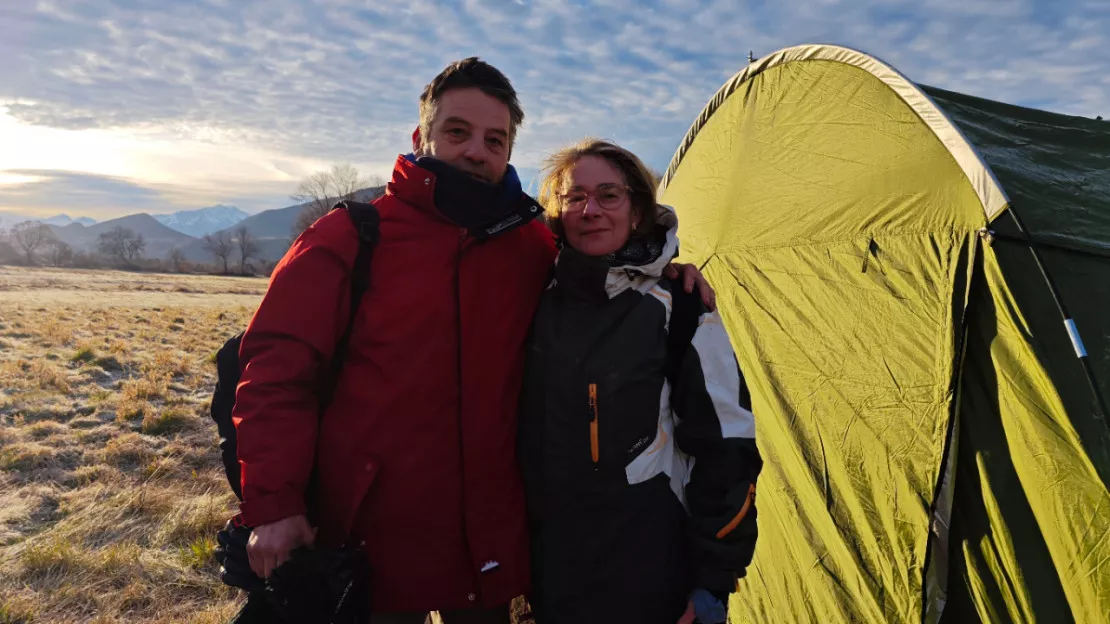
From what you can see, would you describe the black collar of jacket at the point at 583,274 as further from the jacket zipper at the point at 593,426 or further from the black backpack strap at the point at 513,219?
the jacket zipper at the point at 593,426

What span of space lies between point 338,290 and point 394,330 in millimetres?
192

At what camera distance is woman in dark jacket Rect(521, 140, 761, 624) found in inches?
68.9

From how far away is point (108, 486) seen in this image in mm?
5121

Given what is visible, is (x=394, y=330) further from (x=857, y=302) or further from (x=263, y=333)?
(x=857, y=302)

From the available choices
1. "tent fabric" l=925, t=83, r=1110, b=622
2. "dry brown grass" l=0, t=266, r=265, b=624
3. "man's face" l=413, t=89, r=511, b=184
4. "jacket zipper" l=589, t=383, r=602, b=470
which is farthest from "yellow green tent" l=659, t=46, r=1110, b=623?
"dry brown grass" l=0, t=266, r=265, b=624

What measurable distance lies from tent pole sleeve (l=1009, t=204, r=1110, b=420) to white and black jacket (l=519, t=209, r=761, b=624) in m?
1.21

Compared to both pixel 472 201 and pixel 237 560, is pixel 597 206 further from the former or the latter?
pixel 237 560

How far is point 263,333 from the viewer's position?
1638 millimetres

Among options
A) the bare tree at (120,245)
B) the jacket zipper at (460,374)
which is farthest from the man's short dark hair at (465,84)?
the bare tree at (120,245)

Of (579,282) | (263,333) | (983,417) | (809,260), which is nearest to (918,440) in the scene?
(983,417)

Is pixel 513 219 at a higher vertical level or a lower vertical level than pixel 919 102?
lower

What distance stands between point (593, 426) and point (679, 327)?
1.32 ft

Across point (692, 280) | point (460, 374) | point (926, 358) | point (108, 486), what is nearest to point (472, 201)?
point (460, 374)

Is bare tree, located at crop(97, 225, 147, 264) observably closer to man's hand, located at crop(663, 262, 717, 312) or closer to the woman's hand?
man's hand, located at crop(663, 262, 717, 312)
